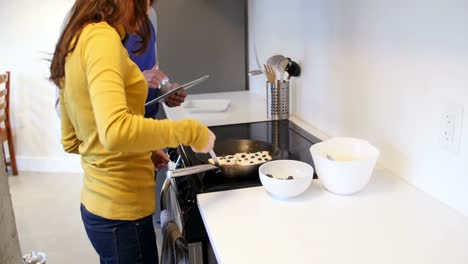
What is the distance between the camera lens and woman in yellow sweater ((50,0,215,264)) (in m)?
0.91

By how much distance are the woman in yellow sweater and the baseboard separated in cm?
254

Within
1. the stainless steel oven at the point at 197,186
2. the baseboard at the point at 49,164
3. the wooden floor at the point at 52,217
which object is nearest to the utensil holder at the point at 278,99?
the stainless steel oven at the point at 197,186

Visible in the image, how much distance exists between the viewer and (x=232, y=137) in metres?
1.71

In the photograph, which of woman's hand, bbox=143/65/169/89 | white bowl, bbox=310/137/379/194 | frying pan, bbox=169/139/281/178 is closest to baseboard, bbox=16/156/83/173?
woman's hand, bbox=143/65/169/89

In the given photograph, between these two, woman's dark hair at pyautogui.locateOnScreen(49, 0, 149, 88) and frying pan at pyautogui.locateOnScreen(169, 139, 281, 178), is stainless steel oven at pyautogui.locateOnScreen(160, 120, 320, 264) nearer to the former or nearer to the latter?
frying pan at pyautogui.locateOnScreen(169, 139, 281, 178)

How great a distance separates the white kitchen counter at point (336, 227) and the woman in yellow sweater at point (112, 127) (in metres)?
0.20

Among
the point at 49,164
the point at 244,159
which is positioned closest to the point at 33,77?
the point at 49,164

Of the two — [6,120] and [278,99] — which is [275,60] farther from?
[6,120]

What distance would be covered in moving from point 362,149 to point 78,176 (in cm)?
289

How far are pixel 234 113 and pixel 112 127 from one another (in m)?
1.25

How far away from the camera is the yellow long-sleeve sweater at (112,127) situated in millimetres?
897

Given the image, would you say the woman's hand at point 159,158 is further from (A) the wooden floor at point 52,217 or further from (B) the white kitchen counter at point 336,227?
(A) the wooden floor at point 52,217

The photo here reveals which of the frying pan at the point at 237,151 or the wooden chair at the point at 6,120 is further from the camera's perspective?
the wooden chair at the point at 6,120

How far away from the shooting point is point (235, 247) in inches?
36.3
